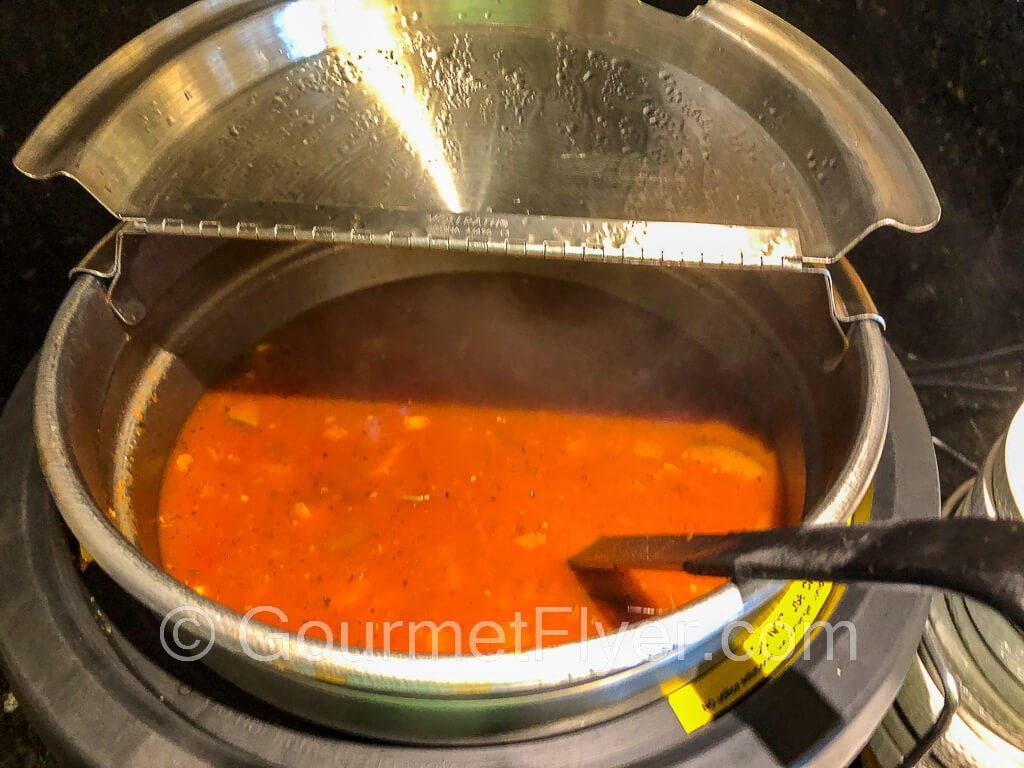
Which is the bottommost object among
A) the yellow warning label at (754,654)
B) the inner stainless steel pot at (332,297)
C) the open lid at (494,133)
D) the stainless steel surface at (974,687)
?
the stainless steel surface at (974,687)

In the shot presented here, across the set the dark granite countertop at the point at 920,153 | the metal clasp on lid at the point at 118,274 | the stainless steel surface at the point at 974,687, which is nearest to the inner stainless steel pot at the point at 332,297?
the metal clasp on lid at the point at 118,274

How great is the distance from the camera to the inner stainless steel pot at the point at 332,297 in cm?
60

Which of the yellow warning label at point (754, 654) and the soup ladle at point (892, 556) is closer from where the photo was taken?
the soup ladle at point (892, 556)

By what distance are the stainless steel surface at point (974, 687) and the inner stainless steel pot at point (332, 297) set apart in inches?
14.6

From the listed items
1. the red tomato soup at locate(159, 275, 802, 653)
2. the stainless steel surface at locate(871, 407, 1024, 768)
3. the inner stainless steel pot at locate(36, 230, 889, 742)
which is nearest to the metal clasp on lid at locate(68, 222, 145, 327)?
the inner stainless steel pot at locate(36, 230, 889, 742)

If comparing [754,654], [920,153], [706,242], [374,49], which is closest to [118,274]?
[374,49]

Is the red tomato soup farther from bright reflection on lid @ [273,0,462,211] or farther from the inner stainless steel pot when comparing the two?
bright reflection on lid @ [273,0,462,211]

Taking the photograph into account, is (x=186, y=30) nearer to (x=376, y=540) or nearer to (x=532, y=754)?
(x=376, y=540)

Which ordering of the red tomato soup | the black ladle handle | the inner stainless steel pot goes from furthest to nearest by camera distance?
the red tomato soup, the inner stainless steel pot, the black ladle handle

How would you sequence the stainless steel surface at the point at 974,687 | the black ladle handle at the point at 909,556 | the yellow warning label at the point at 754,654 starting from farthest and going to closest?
the stainless steel surface at the point at 974,687, the yellow warning label at the point at 754,654, the black ladle handle at the point at 909,556

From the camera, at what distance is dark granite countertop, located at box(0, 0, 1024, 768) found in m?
1.02

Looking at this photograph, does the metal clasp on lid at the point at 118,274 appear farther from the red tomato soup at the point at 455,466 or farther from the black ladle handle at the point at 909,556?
the black ladle handle at the point at 909,556

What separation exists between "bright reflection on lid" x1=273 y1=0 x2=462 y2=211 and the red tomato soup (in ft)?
1.18

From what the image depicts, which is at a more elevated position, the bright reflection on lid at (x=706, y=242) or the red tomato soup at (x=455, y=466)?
the bright reflection on lid at (x=706, y=242)
